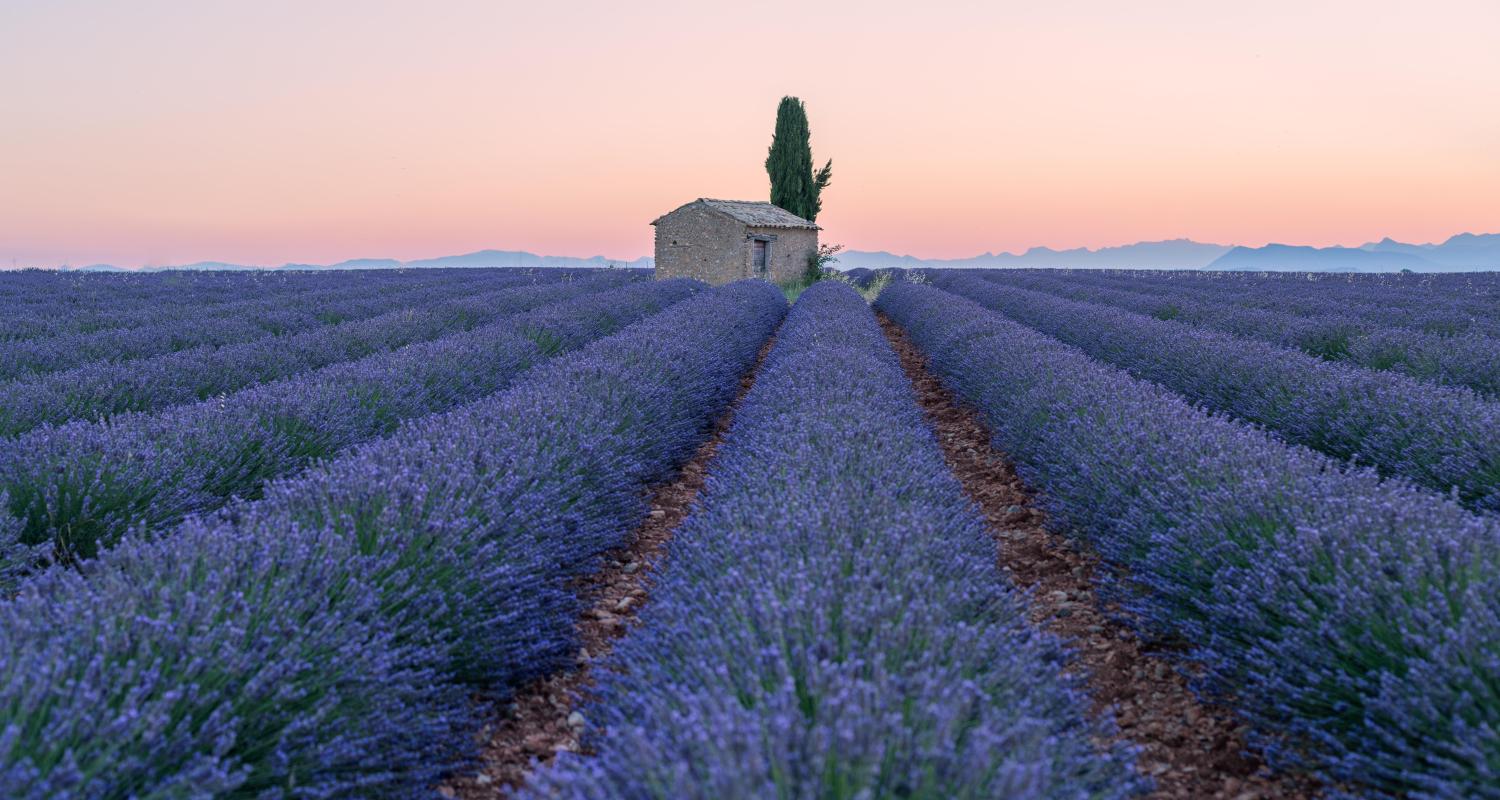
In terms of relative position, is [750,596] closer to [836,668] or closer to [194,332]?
[836,668]

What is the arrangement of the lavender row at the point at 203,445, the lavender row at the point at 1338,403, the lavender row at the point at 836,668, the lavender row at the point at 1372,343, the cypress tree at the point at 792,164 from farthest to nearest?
the cypress tree at the point at 792,164 < the lavender row at the point at 1372,343 < the lavender row at the point at 1338,403 < the lavender row at the point at 203,445 < the lavender row at the point at 836,668

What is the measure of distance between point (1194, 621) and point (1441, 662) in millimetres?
901

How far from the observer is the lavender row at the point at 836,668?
1380 mm

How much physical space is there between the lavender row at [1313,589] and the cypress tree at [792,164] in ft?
86.3

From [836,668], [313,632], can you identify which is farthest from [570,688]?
[836,668]

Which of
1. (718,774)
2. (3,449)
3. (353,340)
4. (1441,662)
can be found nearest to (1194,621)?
(1441,662)

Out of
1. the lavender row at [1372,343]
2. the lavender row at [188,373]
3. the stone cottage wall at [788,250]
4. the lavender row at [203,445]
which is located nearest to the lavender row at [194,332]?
the lavender row at [188,373]

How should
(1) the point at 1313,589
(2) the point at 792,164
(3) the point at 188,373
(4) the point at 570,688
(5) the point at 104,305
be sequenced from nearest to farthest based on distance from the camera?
(1) the point at 1313,589 < (4) the point at 570,688 < (3) the point at 188,373 < (5) the point at 104,305 < (2) the point at 792,164

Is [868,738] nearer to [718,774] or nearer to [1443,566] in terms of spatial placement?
[718,774]

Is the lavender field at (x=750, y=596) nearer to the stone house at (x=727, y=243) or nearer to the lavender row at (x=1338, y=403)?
the lavender row at (x=1338, y=403)

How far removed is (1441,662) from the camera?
6.08 ft

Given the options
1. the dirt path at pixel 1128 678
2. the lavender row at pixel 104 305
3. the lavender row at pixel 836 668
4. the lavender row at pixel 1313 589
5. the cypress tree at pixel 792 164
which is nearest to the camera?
the lavender row at pixel 836 668

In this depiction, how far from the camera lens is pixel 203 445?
13.6ft

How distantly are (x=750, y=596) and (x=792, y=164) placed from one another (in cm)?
2878
